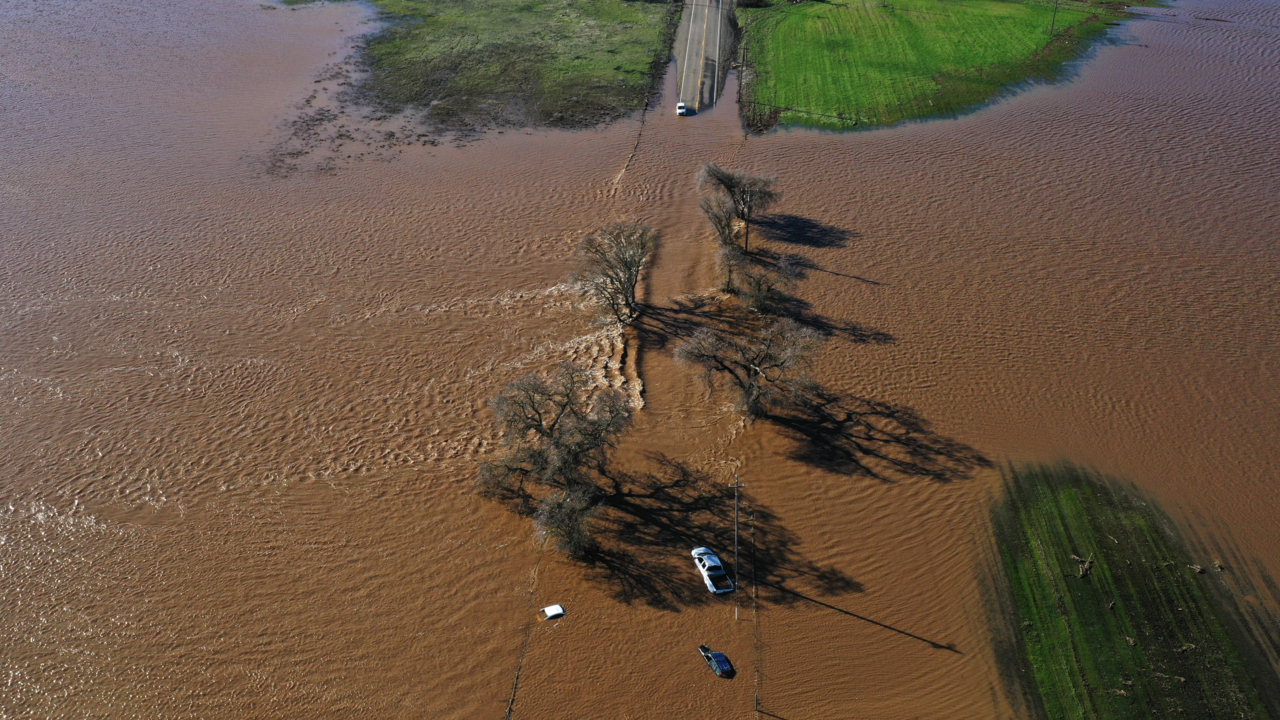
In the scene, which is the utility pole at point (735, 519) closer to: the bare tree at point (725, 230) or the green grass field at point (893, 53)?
the bare tree at point (725, 230)

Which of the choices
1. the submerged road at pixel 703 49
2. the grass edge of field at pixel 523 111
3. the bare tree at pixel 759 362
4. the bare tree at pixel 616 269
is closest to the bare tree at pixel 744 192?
the bare tree at pixel 616 269

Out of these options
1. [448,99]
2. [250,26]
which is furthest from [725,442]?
[250,26]

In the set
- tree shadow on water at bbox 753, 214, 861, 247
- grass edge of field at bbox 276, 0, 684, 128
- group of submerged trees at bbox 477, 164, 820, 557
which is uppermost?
grass edge of field at bbox 276, 0, 684, 128

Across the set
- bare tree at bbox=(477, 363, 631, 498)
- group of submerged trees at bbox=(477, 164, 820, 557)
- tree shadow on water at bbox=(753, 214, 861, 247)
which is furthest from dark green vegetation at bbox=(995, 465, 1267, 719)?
tree shadow on water at bbox=(753, 214, 861, 247)

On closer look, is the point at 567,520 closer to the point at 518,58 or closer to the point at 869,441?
the point at 869,441

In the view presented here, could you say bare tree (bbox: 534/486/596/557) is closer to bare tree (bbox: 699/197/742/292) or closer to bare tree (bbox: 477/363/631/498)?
bare tree (bbox: 477/363/631/498)

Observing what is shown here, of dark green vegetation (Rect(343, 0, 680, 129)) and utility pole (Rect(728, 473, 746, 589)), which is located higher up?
dark green vegetation (Rect(343, 0, 680, 129))

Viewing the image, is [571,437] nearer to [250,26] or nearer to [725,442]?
[725,442]

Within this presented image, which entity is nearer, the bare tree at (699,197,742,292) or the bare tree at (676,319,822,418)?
the bare tree at (676,319,822,418)
